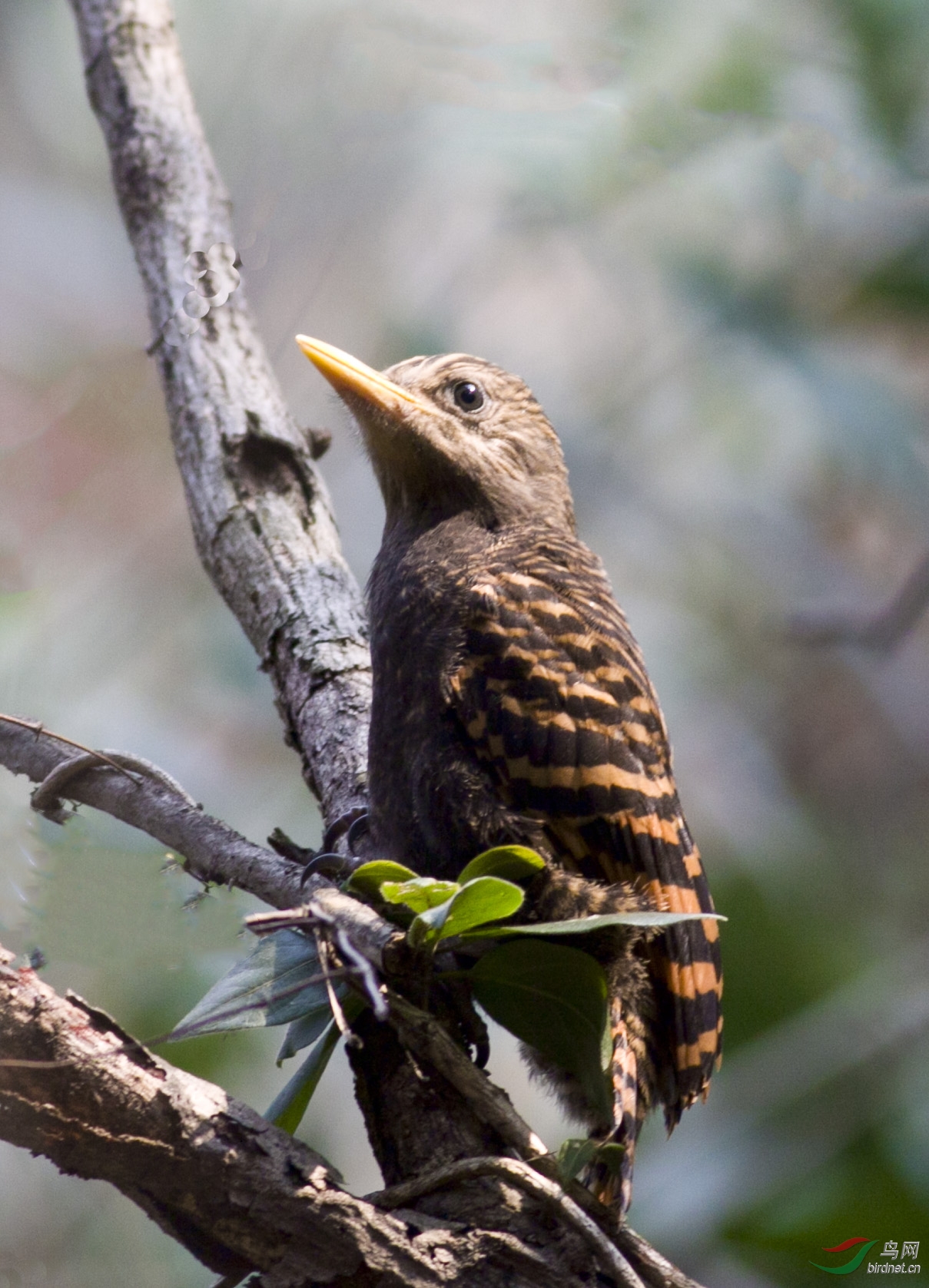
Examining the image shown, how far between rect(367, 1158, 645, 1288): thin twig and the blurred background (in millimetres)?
642

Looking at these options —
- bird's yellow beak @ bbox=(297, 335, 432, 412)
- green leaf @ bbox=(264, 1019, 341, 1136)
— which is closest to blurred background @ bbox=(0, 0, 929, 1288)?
bird's yellow beak @ bbox=(297, 335, 432, 412)

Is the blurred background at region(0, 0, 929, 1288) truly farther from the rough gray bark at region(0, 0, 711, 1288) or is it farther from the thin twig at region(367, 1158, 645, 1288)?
the thin twig at region(367, 1158, 645, 1288)

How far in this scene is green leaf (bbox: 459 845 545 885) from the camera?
157 centimetres

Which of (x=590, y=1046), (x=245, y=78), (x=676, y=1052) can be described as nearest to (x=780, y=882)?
(x=676, y=1052)

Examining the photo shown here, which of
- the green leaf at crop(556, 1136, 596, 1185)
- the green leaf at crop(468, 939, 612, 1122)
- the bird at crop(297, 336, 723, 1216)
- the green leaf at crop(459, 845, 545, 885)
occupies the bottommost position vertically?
the green leaf at crop(556, 1136, 596, 1185)

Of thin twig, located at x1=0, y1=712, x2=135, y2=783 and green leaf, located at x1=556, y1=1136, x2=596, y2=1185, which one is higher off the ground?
thin twig, located at x1=0, y1=712, x2=135, y2=783

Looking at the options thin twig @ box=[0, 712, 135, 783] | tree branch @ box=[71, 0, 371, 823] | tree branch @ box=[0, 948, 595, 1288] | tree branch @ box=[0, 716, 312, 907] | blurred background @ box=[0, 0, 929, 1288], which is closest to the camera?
tree branch @ box=[0, 948, 595, 1288]

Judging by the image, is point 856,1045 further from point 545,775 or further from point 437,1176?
point 437,1176

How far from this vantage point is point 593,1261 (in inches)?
55.5

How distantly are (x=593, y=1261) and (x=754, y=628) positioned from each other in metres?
3.96

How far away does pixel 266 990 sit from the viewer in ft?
5.22

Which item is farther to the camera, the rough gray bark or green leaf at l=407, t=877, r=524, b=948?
green leaf at l=407, t=877, r=524, b=948

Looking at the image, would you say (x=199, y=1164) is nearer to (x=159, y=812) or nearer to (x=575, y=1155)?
(x=575, y=1155)

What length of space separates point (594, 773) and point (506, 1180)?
66 cm
